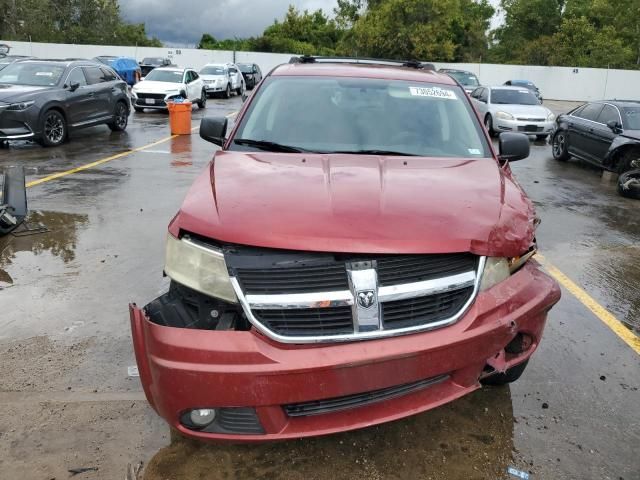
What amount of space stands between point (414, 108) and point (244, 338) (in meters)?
2.38

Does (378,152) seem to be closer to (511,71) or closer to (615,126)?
(615,126)

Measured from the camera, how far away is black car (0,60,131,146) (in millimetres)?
10641

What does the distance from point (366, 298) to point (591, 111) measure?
37.0 ft

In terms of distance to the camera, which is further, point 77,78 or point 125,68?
point 125,68

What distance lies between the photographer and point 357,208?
2500mm

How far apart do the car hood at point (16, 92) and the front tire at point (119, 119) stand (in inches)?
88.9

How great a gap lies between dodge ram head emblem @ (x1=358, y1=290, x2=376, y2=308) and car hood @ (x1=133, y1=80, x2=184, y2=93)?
18053mm

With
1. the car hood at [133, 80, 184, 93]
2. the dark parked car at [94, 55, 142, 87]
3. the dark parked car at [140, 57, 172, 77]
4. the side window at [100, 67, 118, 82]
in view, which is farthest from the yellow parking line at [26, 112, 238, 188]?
the dark parked car at [140, 57, 172, 77]

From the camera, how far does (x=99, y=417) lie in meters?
2.93

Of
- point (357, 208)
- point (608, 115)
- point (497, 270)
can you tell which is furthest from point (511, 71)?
point (357, 208)

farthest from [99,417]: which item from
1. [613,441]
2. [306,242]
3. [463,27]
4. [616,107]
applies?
[463,27]

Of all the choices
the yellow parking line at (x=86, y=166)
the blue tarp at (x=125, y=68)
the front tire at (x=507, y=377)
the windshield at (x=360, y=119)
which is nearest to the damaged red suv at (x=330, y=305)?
→ the front tire at (x=507, y=377)

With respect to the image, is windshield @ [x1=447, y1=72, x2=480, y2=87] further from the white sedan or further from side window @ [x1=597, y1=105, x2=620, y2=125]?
side window @ [x1=597, y1=105, x2=620, y2=125]

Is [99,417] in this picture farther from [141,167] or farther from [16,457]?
[141,167]
